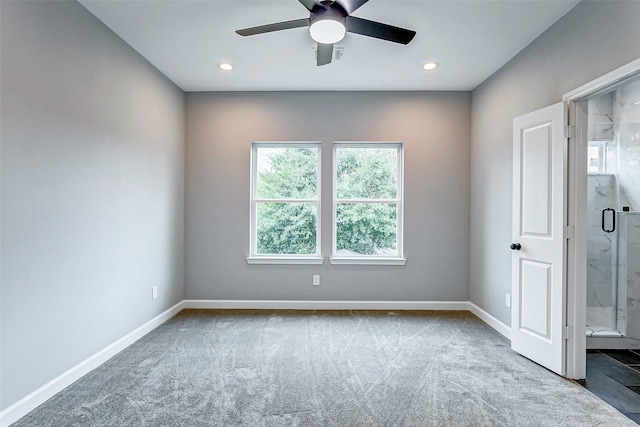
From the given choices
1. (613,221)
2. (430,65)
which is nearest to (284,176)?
(430,65)

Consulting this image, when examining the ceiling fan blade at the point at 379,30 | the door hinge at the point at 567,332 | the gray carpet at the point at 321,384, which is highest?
the ceiling fan blade at the point at 379,30

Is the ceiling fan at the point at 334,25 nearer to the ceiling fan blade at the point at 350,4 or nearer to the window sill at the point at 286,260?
the ceiling fan blade at the point at 350,4

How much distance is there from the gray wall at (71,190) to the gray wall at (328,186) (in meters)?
0.67

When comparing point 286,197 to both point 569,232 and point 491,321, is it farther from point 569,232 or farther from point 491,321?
point 569,232

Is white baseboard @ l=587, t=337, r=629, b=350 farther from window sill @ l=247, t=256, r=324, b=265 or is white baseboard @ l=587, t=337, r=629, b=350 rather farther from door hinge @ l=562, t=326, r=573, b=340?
window sill @ l=247, t=256, r=324, b=265

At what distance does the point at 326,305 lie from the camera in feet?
13.0

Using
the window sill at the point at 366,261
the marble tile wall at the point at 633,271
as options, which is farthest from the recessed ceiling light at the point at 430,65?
the marble tile wall at the point at 633,271

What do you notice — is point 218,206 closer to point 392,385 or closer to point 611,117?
point 392,385

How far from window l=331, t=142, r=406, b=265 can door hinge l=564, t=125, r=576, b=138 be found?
1.90 m

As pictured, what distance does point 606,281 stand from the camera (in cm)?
328

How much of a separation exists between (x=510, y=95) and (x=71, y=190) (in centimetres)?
392

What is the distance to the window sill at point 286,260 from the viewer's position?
3977mm

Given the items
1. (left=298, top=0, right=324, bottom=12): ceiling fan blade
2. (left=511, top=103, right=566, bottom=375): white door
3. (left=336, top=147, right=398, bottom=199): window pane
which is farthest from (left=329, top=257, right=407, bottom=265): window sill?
(left=298, top=0, right=324, bottom=12): ceiling fan blade

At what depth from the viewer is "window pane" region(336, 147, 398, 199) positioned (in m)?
4.07
